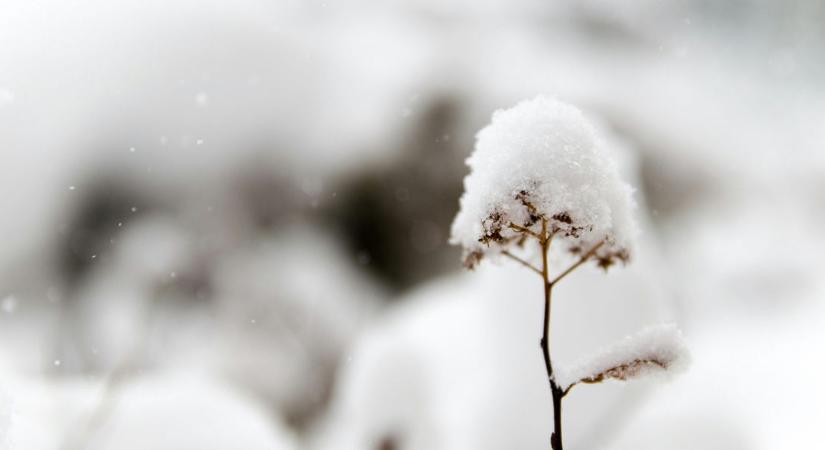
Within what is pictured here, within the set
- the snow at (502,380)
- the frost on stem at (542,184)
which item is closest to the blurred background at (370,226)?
the snow at (502,380)

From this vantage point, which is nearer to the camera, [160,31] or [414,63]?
[160,31]

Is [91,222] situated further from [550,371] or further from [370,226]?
[370,226]

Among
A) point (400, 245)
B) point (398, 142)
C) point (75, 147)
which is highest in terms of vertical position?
point (398, 142)

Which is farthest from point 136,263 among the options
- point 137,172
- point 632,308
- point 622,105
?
point 622,105

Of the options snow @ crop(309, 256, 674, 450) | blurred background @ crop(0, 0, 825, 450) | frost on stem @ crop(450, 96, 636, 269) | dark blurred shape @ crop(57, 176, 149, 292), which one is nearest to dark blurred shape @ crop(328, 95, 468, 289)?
blurred background @ crop(0, 0, 825, 450)

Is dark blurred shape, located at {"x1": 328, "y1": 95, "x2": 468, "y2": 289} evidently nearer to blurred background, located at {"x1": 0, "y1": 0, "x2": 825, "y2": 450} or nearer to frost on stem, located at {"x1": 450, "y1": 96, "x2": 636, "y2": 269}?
blurred background, located at {"x1": 0, "y1": 0, "x2": 825, "y2": 450}

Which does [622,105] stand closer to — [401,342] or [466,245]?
[401,342]

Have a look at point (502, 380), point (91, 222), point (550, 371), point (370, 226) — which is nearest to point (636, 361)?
point (550, 371)
